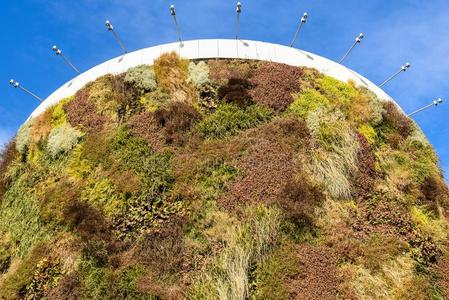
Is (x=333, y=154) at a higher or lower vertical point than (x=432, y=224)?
higher

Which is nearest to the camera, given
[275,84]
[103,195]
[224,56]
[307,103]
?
[103,195]

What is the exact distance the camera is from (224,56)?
20.8 m

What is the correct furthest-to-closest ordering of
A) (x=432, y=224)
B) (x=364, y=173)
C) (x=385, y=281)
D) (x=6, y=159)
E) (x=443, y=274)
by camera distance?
1. (x=6, y=159)
2. (x=364, y=173)
3. (x=432, y=224)
4. (x=443, y=274)
5. (x=385, y=281)

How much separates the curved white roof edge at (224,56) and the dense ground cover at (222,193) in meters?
0.59

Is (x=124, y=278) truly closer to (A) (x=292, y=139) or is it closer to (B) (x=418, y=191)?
(A) (x=292, y=139)

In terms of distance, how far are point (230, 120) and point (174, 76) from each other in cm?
282

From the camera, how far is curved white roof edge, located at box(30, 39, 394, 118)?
20922 millimetres

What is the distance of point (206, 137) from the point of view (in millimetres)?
18219

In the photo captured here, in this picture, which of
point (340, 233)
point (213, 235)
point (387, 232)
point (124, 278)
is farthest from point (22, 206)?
point (387, 232)

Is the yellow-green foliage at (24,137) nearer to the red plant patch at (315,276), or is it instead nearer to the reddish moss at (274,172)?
the reddish moss at (274,172)

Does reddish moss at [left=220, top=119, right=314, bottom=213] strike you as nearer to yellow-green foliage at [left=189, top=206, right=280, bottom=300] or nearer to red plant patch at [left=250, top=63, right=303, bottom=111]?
yellow-green foliage at [left=189, top=206, right=280, bottom=300]

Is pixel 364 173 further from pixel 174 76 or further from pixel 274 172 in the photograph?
pixel 174 76

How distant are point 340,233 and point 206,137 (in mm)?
5192

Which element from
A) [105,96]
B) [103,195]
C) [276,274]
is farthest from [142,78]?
[276,274]
